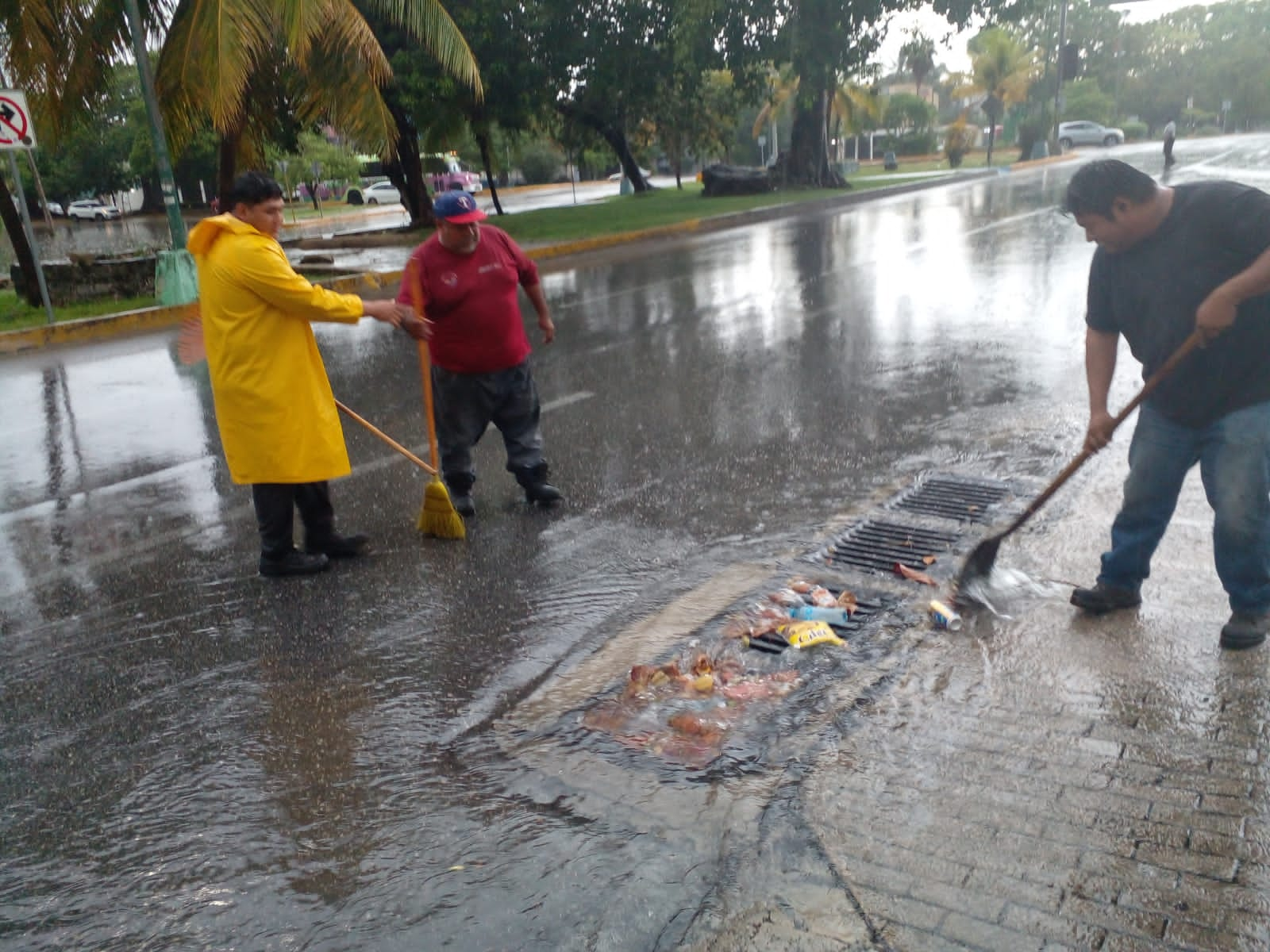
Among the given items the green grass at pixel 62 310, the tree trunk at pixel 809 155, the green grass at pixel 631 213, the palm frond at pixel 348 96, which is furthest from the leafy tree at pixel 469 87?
the tree trunk at pixel 809 155

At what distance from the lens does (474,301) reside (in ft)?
18.2

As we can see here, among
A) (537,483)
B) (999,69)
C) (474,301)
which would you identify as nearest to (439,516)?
(537,483)

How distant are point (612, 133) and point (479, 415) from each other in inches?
1139

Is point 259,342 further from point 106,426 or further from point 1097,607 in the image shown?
point 106,426

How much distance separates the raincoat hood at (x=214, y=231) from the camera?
15.0 ft

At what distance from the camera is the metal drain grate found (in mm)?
5258

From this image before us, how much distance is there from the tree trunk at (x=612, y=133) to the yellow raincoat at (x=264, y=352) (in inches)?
1007

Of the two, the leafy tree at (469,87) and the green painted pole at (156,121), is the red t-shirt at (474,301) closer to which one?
the green painted pole at (156,121)

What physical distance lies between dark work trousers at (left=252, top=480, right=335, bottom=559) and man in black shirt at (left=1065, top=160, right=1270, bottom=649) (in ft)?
11.3

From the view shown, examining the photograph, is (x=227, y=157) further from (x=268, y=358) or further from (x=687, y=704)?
(x=687, y=704)

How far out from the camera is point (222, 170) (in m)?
16.4

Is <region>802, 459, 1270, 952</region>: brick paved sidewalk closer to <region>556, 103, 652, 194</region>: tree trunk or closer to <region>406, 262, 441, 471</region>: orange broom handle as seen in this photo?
<region>406, 262, 441, 471</region>: orange broom handle

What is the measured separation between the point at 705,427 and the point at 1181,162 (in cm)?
3253

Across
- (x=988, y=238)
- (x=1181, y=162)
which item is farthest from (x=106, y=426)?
(x=1181, y=162)
